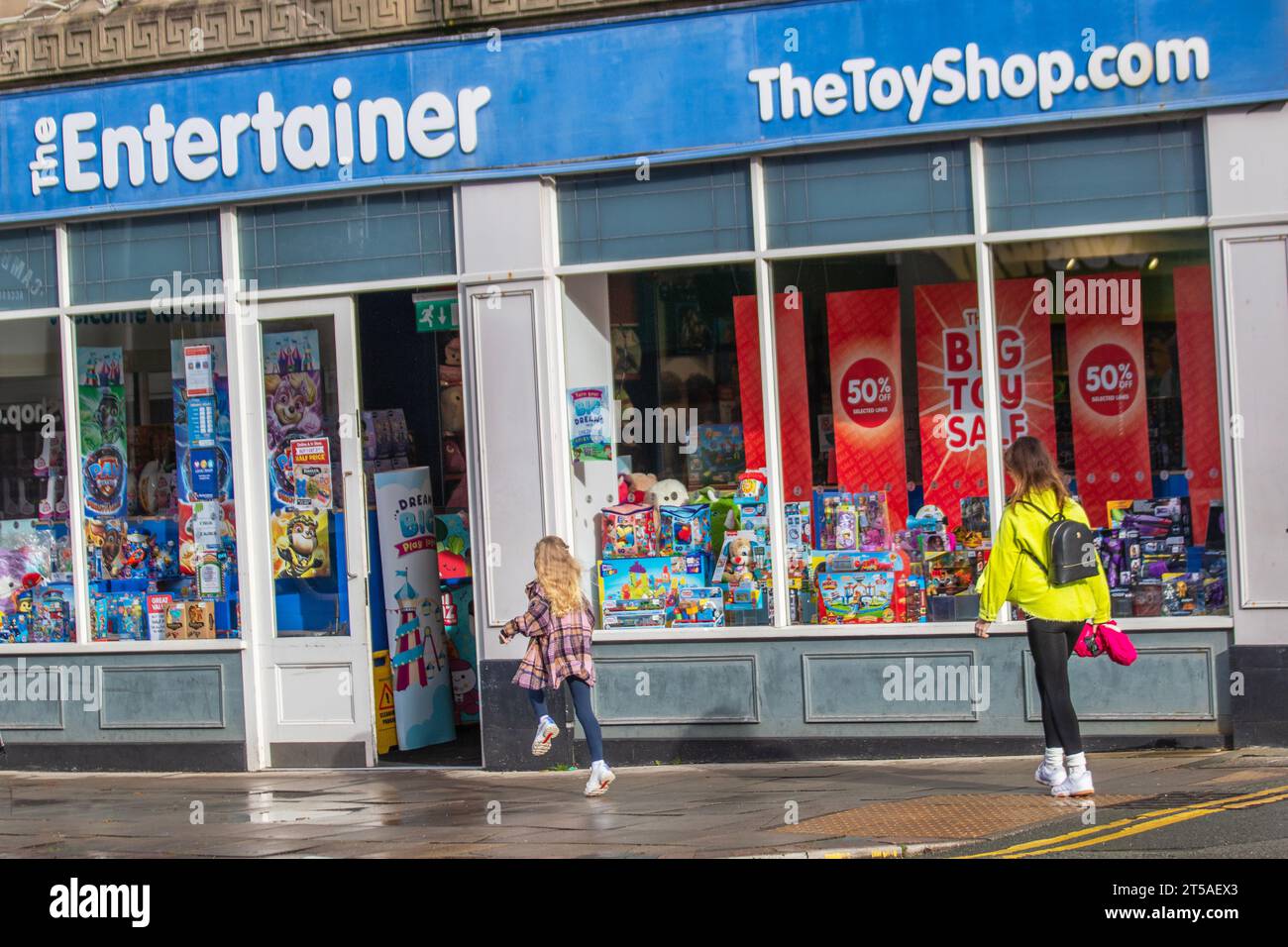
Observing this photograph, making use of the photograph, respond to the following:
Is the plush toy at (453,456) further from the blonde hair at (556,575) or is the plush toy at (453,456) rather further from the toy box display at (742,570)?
the blonde hair at (556,575)

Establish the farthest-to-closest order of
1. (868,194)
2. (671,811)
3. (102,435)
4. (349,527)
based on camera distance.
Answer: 1. (102,435)
2. (349,527)
3. (868,194)
4. (671,811)

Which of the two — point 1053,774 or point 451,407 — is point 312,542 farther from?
point 1053,774

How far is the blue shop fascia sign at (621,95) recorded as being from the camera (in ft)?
33.7

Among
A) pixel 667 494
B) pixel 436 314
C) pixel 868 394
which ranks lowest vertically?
pixel 667 494

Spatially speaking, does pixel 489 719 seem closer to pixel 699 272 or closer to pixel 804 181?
pixel 699 272

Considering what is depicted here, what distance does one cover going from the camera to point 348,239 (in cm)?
1191

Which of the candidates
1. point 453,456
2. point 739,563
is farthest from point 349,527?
point 739,563

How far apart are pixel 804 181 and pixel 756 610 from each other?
2946 millimetres

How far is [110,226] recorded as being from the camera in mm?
12453

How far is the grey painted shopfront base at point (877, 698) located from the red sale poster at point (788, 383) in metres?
1.20

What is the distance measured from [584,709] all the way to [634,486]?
2.03 m

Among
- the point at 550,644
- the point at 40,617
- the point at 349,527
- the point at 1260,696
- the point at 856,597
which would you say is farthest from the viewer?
the point at 40,617

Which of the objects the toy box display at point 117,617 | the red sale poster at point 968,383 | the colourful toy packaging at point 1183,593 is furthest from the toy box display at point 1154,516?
the toy box display at point 117,617
